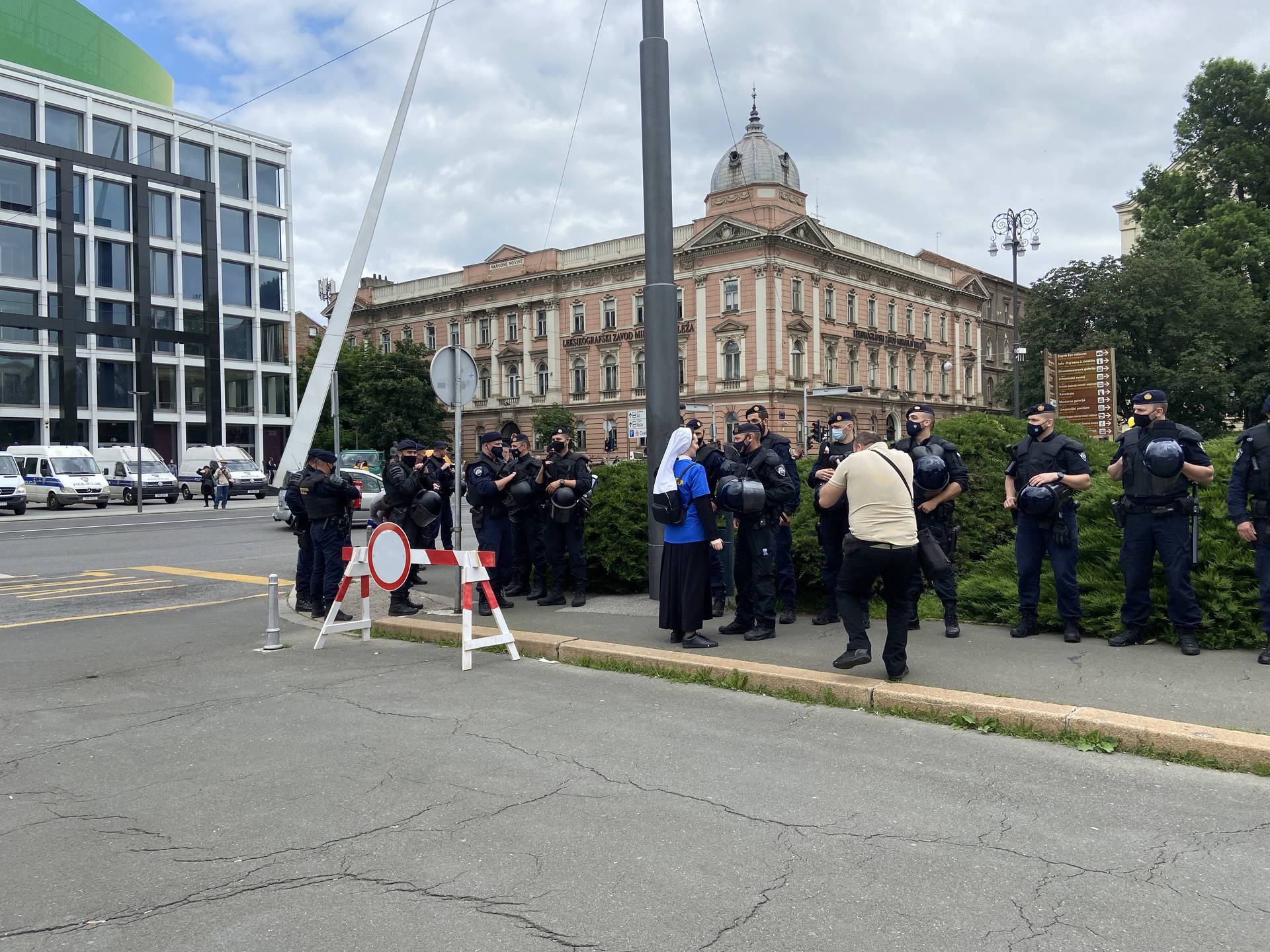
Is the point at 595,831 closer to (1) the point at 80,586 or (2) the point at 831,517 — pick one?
(2) the point at 831,517

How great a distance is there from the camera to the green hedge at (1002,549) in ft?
24.2

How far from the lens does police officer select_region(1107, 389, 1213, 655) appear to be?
7156mm

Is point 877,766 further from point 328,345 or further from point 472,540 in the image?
point 328,345

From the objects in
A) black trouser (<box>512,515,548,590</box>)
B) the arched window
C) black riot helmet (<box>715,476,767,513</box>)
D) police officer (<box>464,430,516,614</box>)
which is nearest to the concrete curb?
black riot helmet (<box>715,476,767,513</box>)

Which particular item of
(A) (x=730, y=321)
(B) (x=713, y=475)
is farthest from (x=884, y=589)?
(A) (x=730, y=321)

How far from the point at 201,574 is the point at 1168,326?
34792mm

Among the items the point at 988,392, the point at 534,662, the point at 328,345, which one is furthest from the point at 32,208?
the point at 988,392

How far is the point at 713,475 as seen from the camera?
8.62 m

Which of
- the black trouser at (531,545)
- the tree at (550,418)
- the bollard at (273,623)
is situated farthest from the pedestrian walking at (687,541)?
the tree at (550,418)

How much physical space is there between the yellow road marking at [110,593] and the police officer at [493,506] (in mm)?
5480

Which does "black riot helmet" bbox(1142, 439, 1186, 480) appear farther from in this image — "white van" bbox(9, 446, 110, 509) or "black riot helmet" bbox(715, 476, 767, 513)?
"white van" bbox(9, 446, 110, 509)

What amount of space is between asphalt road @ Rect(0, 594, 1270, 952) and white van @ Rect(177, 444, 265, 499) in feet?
123

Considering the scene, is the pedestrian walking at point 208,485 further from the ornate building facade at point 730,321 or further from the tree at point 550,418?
the ornate building facade at point 730,321

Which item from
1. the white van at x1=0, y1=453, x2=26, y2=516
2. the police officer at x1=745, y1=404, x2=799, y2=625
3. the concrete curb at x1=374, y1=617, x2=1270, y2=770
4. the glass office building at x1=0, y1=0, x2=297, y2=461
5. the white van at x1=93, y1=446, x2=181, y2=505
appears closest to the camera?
the concrete curb at x1=374, y1=617, x2=1270, y2=770
